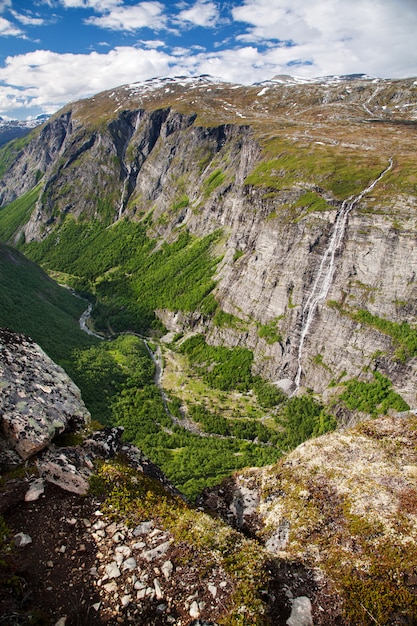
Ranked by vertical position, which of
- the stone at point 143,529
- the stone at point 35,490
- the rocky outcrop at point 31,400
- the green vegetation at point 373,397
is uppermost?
the rocky outcrop at point 31,400

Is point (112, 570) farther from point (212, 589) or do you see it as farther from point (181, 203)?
point (181, 203)

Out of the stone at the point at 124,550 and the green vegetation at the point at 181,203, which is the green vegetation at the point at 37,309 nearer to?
the green vegetation at the point at 181,203

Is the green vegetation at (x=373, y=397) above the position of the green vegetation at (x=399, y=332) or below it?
below

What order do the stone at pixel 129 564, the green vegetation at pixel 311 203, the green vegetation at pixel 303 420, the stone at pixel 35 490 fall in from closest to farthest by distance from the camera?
the stone at pixel 129 564
the stone at pixel 35 490
the green vegetation at pixel 303 420
the green vegetation at pixel 311 203

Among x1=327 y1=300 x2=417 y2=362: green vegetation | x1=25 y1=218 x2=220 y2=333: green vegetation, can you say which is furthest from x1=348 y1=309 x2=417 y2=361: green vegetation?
x1=25 y1=218 x2=220 y2=333: green vegetation

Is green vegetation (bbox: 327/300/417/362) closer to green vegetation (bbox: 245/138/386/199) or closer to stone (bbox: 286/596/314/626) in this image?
green vegetation (bbox: 245/138/386/199)

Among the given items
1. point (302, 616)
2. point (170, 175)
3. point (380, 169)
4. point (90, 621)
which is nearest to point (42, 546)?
point (90, 621)

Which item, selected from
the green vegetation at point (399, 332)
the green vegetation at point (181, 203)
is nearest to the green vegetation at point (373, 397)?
the green vegetation at point (399, 332)
